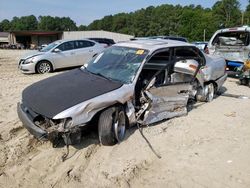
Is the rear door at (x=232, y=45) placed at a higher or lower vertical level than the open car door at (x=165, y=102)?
higher

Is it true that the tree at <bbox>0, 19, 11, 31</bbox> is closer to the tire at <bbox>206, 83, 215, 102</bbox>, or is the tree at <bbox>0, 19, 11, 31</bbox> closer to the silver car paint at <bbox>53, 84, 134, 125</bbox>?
the tire at <bbox>206, 83, 215, 102</bbox>

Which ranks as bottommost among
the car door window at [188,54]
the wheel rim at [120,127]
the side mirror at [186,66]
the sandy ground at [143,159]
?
the sandy ground at [143,159]

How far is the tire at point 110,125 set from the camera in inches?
173

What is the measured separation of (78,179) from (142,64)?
2404mm

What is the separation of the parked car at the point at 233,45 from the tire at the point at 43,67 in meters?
6.73

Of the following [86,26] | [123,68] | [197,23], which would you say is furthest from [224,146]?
[86,26]

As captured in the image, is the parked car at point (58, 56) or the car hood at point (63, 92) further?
the parked car at point (58, 56)

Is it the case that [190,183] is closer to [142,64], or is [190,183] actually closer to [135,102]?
[135,102]

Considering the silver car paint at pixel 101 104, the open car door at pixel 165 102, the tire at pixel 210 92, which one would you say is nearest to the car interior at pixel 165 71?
the open car door at pixel 165 102

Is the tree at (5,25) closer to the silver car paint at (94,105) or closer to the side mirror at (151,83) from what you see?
the side mirror at (151,83)

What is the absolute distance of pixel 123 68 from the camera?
207 inches

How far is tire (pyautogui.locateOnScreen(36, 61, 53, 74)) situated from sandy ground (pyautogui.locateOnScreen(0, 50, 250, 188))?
6.36 m

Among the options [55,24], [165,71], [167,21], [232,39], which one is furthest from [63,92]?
[55,24]

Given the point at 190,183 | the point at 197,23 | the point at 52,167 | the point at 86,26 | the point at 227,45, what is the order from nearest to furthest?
the point at 190,183 < the point at 52,167 < the point at 227,45 < the point at 197,23 < the point at 86,26
